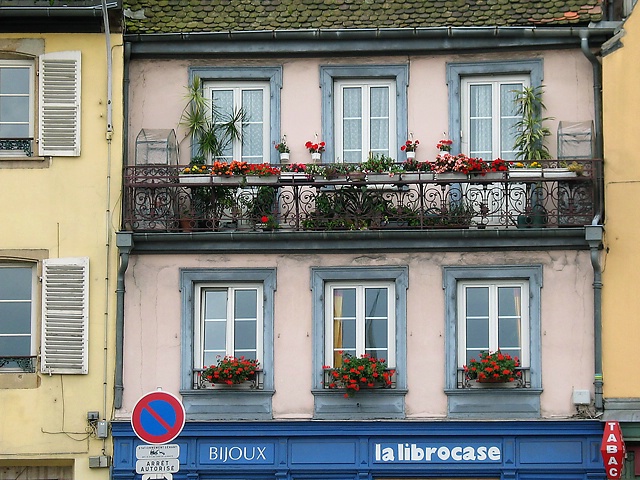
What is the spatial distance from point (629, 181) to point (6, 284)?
8.95 metres

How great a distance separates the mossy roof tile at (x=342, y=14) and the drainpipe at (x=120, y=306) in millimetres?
3170

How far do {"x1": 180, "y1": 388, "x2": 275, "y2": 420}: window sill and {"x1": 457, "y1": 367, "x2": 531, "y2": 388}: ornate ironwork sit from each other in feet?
8.71

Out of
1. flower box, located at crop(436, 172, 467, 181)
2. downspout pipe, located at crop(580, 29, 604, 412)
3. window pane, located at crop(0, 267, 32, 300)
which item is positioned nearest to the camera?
downspout pipe, located at crop(580, 29, 604, 412)

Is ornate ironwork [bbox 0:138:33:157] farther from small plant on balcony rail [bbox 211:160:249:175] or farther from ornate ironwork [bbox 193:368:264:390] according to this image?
ornate ironwork [bbox 193:368:264:390]

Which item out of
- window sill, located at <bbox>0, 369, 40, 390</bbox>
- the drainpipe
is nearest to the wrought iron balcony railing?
the drainpipe

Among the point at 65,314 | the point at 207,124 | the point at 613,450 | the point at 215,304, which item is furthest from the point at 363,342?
the point at 65,314

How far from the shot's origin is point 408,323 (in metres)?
20.8

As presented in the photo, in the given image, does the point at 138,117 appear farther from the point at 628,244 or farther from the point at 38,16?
the point at 628,244

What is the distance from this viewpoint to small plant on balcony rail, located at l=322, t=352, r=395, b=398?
20.3 m

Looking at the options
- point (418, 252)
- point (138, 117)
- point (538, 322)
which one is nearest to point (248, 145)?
point (138, 117)

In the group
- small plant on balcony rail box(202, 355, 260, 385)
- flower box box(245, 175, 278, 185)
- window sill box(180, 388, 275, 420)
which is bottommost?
window sill box(180, 388, 275, 420)

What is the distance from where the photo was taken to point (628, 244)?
803 inches

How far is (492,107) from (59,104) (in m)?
6.28

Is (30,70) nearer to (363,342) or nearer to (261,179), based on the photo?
(261,179)
